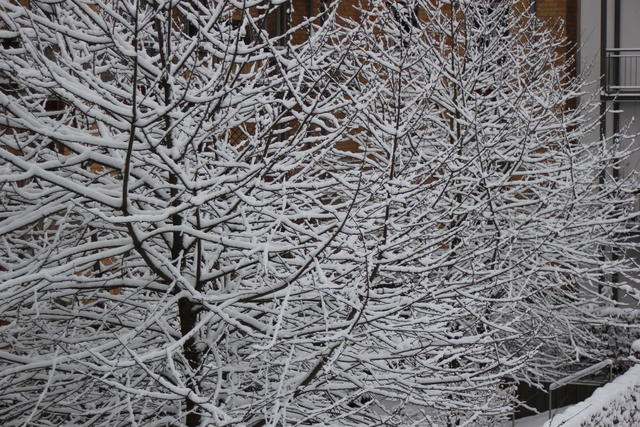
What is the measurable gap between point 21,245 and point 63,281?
1.51m

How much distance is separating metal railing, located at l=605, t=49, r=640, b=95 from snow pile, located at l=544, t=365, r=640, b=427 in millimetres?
12221

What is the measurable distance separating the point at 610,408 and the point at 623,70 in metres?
15.5

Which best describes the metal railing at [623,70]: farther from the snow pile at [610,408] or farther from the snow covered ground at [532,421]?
the snow pile at [610,408]

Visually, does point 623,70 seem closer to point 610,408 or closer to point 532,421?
point 532,421


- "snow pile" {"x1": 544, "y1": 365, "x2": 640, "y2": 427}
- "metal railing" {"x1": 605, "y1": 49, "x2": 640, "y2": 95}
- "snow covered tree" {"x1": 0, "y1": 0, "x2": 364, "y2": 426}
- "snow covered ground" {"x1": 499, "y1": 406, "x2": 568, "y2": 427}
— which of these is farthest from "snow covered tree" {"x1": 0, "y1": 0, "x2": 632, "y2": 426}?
"metal railing" {"x1": 605, "y1": 49, "x2": 640, "y2": 95}

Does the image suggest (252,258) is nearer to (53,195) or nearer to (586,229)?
(53,195)

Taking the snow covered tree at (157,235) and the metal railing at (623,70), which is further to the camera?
the metal railing at (623,70)

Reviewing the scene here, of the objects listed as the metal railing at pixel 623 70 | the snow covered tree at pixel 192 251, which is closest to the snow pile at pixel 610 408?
the snow covered tree at pixel 192 251

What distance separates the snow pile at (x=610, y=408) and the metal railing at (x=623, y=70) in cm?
1222

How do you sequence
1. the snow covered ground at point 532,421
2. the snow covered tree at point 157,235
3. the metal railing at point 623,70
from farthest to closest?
the metal railing at point 623,70 → the snow covered ground at point 532,421 → the snow covered tree at point 157,235

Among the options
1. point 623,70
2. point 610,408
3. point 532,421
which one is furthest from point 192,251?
point 623,70

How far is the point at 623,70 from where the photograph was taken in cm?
2539

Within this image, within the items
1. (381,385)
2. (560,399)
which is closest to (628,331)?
(560,399)

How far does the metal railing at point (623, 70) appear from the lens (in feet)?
80.6
